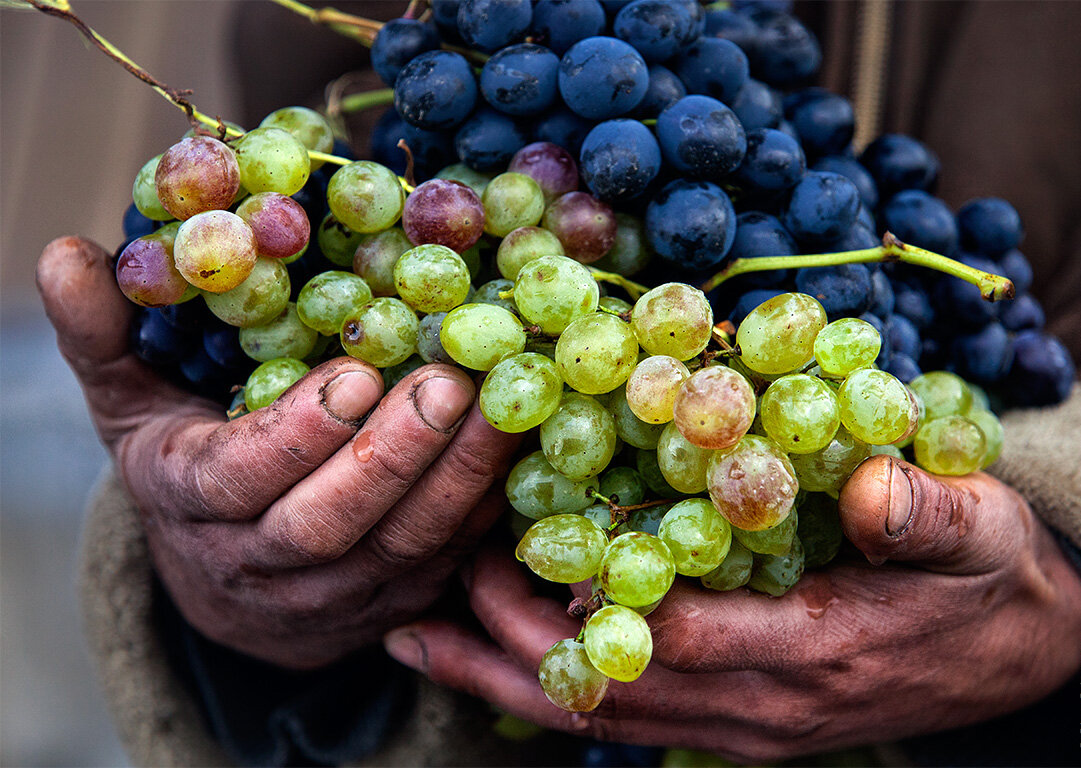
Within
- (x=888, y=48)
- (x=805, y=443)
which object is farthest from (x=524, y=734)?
(x=888, y=48)

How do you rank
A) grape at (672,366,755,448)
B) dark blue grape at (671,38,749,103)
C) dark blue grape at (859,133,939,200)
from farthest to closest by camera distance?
1. dark blue grape at (859,133,939,200)
2. dark blue grape at (671,38,749,103)
3. grape at (672,366,755,448)

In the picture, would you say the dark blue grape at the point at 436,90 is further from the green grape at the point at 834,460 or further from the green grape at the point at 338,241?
the green grape at the point at 834,460

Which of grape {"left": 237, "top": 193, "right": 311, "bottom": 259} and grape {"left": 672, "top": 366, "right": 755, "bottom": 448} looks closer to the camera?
grape {"left": 672, "top": 366, "right": 755, "bottom": 448}

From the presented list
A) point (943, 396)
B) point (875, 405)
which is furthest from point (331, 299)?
point (943, 396)

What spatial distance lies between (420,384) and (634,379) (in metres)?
0.15

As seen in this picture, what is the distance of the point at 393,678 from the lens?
90 centimetres

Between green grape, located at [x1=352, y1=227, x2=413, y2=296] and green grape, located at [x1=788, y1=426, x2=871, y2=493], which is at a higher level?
green grape, located at [x1=352, y1=227, x2=413, y2=296]

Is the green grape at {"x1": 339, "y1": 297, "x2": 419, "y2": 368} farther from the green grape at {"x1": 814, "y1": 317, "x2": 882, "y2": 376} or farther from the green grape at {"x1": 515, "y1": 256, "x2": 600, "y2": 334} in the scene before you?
the green grape at {"x1": 814, "y1": 317, "x2": 882, "y2": 376}

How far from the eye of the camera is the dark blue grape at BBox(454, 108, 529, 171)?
57 cm

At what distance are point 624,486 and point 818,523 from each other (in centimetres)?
15

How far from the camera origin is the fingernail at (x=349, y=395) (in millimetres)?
488

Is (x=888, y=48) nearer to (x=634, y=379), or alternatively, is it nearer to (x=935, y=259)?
(x=935, y=259)

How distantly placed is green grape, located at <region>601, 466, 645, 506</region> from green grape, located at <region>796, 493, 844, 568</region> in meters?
0.12

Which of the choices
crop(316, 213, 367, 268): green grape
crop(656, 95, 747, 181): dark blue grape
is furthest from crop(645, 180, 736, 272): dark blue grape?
crop(316, 213, 367, 268): green grape
